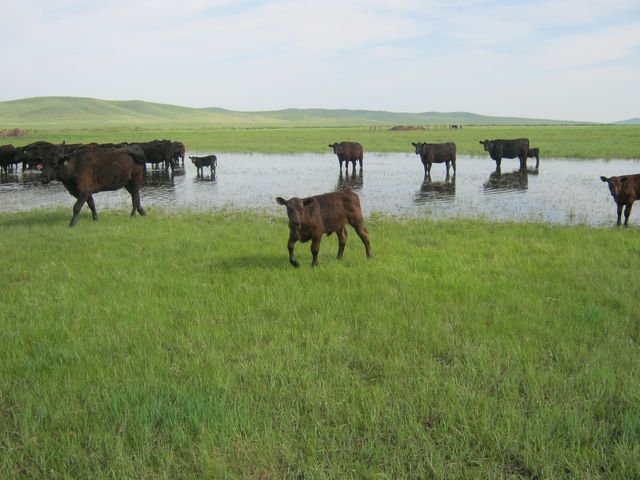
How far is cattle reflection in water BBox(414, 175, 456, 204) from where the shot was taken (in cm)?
1750

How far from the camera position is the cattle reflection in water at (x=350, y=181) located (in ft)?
67.7

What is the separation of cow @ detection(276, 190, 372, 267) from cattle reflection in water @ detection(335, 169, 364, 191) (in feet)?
35.8

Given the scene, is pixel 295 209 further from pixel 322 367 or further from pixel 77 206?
pixel 77 206

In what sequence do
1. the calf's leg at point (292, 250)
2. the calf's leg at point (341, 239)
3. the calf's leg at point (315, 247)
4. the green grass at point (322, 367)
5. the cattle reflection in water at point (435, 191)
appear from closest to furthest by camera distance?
the green grass at point (322, 367)
the calf's leg at point (292, 250)
the calf's leg at point (315, 247)
the calf's leg at point (341, 239)
the cattle reflection in water at point (435, 191)

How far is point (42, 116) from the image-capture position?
534 ft

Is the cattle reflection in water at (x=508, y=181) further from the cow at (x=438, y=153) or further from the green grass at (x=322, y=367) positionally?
the green grass at (x=322, y=367)

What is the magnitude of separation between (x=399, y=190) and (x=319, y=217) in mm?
11945

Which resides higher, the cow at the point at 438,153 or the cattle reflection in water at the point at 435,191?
the cow at the point at 438,153

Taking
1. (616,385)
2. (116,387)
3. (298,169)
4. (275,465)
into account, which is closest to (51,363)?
(116,387)

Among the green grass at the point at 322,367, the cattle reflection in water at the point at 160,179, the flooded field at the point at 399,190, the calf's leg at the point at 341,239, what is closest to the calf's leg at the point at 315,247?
the green grass at the point at 322,367

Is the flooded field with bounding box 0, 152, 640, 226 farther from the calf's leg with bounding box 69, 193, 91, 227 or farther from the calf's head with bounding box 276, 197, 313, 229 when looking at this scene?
the calf's head with bounding box 276, 197, 313, 229

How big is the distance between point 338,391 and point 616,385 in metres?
2.32

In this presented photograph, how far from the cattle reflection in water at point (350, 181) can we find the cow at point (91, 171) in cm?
836

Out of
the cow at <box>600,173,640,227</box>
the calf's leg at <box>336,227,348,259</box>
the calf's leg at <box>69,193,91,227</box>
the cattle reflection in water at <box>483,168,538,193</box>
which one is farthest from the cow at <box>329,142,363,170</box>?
the calf's leg at <box>336,227,348,259</box>
